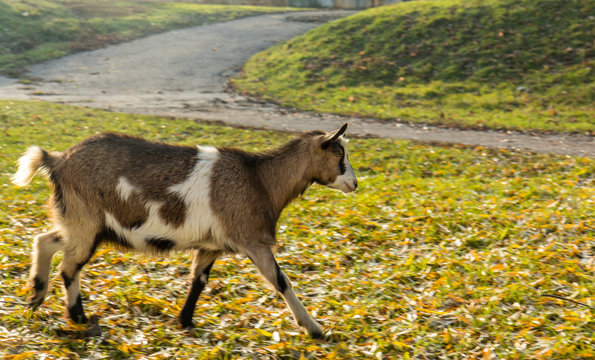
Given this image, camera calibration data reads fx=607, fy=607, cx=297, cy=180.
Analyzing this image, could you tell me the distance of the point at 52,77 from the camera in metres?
20.0

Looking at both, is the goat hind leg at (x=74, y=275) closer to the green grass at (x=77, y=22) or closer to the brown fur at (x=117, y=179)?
the brown fur at (x=117, y=179)

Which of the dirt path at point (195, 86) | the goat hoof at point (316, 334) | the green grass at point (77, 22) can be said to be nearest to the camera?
the goat hoof at point (316, 334)

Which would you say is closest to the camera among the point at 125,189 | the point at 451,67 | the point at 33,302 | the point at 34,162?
the point at 125,189

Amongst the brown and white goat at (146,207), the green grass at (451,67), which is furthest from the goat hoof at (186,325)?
the green grass at (451,67)

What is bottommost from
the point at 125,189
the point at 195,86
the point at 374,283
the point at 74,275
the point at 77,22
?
the point at 374,283

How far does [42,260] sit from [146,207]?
107cm

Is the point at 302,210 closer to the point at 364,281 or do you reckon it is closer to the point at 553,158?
the point at 364,281

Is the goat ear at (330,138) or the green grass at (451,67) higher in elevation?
the goat ear at (330,138)

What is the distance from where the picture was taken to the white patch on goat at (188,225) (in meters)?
5.13

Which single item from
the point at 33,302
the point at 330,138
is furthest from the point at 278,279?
the point at 33,302

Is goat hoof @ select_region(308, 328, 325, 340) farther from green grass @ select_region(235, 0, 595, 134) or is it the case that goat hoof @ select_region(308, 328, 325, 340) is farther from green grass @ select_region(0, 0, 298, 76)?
green grass @ select_region(0, 0, 298, 76)

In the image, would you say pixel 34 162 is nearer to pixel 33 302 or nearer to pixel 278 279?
pixel 33 302

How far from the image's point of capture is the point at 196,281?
559cm

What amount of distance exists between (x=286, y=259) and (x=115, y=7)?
28.4 meters
